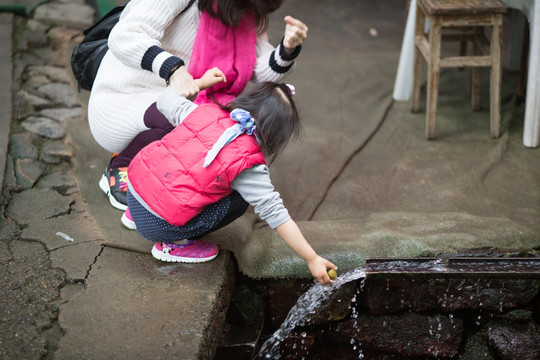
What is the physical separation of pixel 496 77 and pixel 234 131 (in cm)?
207

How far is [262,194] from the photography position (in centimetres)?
216

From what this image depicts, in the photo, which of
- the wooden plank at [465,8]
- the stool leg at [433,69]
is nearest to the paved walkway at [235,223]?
the stool leg at [433,69]

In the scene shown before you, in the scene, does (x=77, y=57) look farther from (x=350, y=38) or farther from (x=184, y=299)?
(x=350, y=38)

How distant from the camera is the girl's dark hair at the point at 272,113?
7.18 feet

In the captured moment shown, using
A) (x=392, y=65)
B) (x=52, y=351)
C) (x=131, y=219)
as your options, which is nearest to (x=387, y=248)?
(x=131, y=219)

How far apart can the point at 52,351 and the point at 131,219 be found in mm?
734

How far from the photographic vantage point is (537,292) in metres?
2.62

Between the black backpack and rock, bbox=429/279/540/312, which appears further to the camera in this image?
the black backpack

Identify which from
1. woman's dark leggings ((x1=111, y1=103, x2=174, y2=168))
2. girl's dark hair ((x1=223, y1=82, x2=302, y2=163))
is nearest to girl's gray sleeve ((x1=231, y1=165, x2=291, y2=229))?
girl's dark hair ((x1=223, y1=82, x2=302, y2=163))

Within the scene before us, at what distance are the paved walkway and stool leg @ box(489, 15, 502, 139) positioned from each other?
0.34 ft

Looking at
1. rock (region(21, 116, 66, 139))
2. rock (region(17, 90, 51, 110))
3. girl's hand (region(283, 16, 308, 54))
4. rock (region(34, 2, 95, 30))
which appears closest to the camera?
girl's hand (region(283, 16, 308, 54))

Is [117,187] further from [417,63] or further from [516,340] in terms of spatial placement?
[417,63]

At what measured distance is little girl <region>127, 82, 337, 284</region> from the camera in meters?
2.14

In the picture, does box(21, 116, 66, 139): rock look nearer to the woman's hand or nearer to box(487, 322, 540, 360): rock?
the woman's hand
